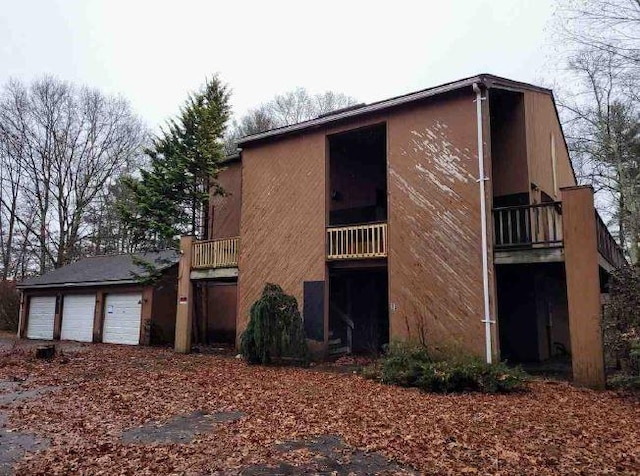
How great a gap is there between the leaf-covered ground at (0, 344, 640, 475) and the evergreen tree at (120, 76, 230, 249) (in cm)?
742

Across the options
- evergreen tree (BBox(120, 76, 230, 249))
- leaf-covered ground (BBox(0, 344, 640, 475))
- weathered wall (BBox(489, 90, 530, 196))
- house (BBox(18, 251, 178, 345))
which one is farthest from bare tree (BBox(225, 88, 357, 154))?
leaf-covered ground (BBox(0, 344, 640, 475))

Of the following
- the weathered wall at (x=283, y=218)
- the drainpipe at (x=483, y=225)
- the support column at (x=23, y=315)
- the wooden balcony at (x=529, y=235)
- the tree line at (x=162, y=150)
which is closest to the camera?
the wooden balcony at (x=529, y=235)

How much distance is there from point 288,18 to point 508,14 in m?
7.31

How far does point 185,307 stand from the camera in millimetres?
14180

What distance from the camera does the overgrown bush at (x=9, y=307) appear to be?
23734 mm

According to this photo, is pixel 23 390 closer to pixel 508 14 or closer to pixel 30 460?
pixel 30 460

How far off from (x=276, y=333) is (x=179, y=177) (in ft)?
25.5

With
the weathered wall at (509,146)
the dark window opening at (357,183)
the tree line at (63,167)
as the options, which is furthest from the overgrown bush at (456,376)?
the tree line at (63,167)

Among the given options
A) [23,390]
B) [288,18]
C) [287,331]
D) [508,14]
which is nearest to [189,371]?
[287,331]

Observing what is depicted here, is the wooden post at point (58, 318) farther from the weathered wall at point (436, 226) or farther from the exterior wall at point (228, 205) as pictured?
the weathered wall at point (436, 226)

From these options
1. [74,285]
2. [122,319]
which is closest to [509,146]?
[122,319]

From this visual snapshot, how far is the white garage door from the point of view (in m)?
20.2

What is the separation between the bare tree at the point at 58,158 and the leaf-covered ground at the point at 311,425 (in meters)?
21.2

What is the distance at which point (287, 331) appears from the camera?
11039mm
